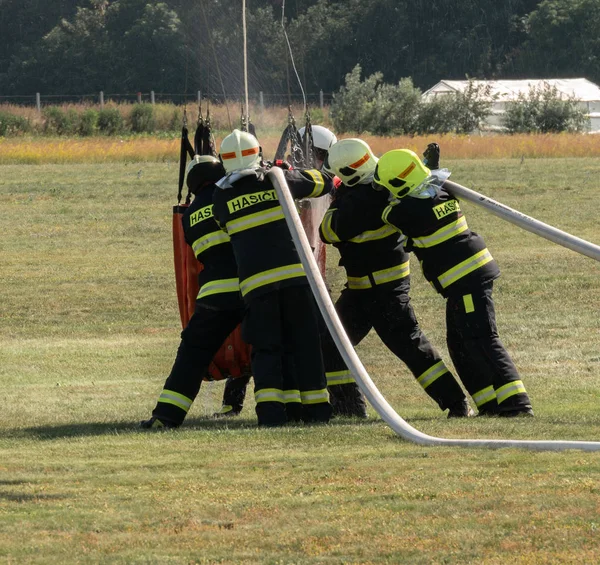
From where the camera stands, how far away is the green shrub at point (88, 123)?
41594 millimetres

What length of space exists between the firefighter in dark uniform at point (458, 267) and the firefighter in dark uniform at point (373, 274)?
0.15 meters

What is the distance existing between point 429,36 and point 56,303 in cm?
4596

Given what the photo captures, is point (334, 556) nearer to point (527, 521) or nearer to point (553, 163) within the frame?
point (527, 521)

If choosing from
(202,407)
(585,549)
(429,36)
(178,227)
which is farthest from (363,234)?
(429,36)

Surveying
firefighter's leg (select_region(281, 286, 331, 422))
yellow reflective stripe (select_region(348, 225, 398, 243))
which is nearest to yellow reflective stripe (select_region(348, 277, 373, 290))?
yellow reflective stripe (select_region(348, 225, 398, 243))

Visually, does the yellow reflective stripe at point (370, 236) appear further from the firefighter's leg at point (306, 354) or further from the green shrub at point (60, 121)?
the green shrub at point (60, 121)

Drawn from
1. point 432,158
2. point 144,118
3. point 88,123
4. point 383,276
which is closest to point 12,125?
point 88,123

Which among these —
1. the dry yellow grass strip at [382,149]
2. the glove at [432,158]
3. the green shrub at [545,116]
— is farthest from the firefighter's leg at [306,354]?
the green shrub at [545,116]

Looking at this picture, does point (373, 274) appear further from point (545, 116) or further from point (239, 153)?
point (545, 116)

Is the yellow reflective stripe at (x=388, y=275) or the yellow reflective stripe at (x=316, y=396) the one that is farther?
the yellow reflective stripe at (x=388, y=275)

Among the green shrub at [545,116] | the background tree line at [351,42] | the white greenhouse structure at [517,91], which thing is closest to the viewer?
the green shrub at [545,116]

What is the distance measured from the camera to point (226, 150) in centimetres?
799

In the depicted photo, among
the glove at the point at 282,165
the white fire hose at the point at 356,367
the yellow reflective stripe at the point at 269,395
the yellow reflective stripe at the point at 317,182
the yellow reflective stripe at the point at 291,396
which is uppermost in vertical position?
the glove at the point at 282,165

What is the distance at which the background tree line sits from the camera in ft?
142
